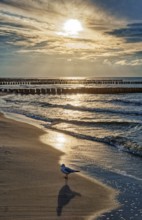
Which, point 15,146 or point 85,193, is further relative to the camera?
point 15,146

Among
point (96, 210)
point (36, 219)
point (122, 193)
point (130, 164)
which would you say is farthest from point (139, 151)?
point (36, 219)

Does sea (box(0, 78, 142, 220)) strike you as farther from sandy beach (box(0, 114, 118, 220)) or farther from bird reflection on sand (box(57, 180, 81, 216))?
bird reflection on sand (box(57, 180, 81, 216))

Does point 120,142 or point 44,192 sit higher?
point 44,192

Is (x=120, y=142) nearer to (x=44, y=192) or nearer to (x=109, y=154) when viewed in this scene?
(x=109, y=154)

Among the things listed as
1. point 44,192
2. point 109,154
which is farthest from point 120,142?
point 44,192

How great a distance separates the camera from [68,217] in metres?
5.68

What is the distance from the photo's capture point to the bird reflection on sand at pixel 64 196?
6.07m

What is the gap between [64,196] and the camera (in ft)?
22.0

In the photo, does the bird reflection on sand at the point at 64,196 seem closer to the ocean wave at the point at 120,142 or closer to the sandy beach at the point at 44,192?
the sandy beach at the point at 44,192

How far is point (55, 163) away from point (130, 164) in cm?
216

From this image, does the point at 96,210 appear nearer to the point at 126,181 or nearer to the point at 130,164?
the point at 126,181

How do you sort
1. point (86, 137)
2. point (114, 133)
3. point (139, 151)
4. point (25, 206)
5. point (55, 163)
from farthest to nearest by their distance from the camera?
point (114, 133) < point (86, 137) < point (139, 151) < point (55, 163) < point (25, 206)

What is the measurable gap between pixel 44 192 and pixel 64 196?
1.39 ft

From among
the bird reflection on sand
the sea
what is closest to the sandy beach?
the bird reflection on sand
